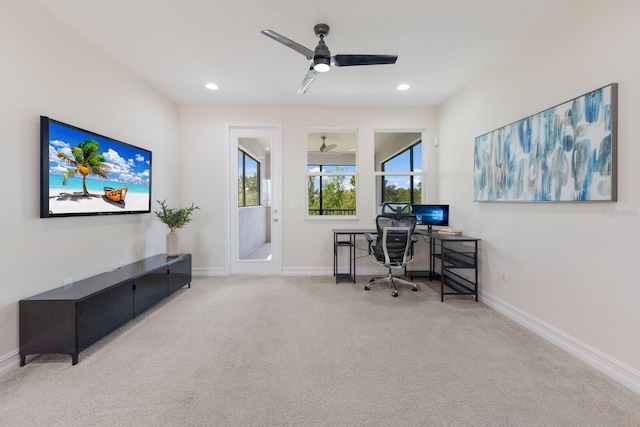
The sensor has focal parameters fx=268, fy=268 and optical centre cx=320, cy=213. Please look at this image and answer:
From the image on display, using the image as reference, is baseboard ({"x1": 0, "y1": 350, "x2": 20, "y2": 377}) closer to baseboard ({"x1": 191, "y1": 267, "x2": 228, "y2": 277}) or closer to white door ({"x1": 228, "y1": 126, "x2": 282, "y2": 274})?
baseboard ({"x1": 191, "y1": 267, "x2": 228, "y2": 277})

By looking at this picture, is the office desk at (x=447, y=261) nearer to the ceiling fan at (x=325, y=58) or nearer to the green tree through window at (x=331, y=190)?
the green tree through window at (x=331, y=190)

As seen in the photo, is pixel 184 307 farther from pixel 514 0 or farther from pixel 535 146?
pixel 514 0

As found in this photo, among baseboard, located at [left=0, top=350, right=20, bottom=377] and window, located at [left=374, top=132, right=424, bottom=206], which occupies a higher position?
window, located at [left=374, top=132, right=424, bottom=206]

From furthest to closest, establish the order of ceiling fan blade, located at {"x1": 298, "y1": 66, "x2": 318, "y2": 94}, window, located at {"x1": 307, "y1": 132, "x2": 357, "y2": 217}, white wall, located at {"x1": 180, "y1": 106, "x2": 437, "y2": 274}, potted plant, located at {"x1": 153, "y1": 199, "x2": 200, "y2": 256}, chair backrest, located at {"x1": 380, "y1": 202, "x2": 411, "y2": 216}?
window, located at {"x1": 307, "y1": 132, "x2": 357, "y2": 217}
white wall, located at {"x1": 180, "y1": 106, "x2": 437, "y2": 274}
potted plant, located at {"x1": 153, "y1": 199, "x2": 200, "y2": 256}
chair backrest, located at {"x1": 380, "y1": 202, "x2": 411, "y2": 216}
ceiling fan blade, located at {"x1": 298, "y1": 66, "x2": 318, "y2": 94}

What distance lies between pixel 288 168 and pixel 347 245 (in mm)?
1584

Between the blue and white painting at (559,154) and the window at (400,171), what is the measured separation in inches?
60.4

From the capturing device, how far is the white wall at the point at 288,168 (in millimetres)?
4344

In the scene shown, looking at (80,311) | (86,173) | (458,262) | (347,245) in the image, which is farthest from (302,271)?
(86,173)

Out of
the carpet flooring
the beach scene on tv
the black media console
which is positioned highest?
the beach scene on tv

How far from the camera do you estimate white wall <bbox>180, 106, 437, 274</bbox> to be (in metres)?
4.34

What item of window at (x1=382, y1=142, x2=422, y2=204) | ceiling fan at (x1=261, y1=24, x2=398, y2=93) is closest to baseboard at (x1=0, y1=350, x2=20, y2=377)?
ceiling fan at (x1=261, y1=24, x2=398, y2=93)

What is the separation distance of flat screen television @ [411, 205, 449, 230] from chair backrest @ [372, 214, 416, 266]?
55cm

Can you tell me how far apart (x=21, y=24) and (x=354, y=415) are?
11.6ft

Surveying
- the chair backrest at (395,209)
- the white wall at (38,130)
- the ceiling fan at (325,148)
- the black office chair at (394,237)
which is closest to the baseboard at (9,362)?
the white wall at (38,130)
